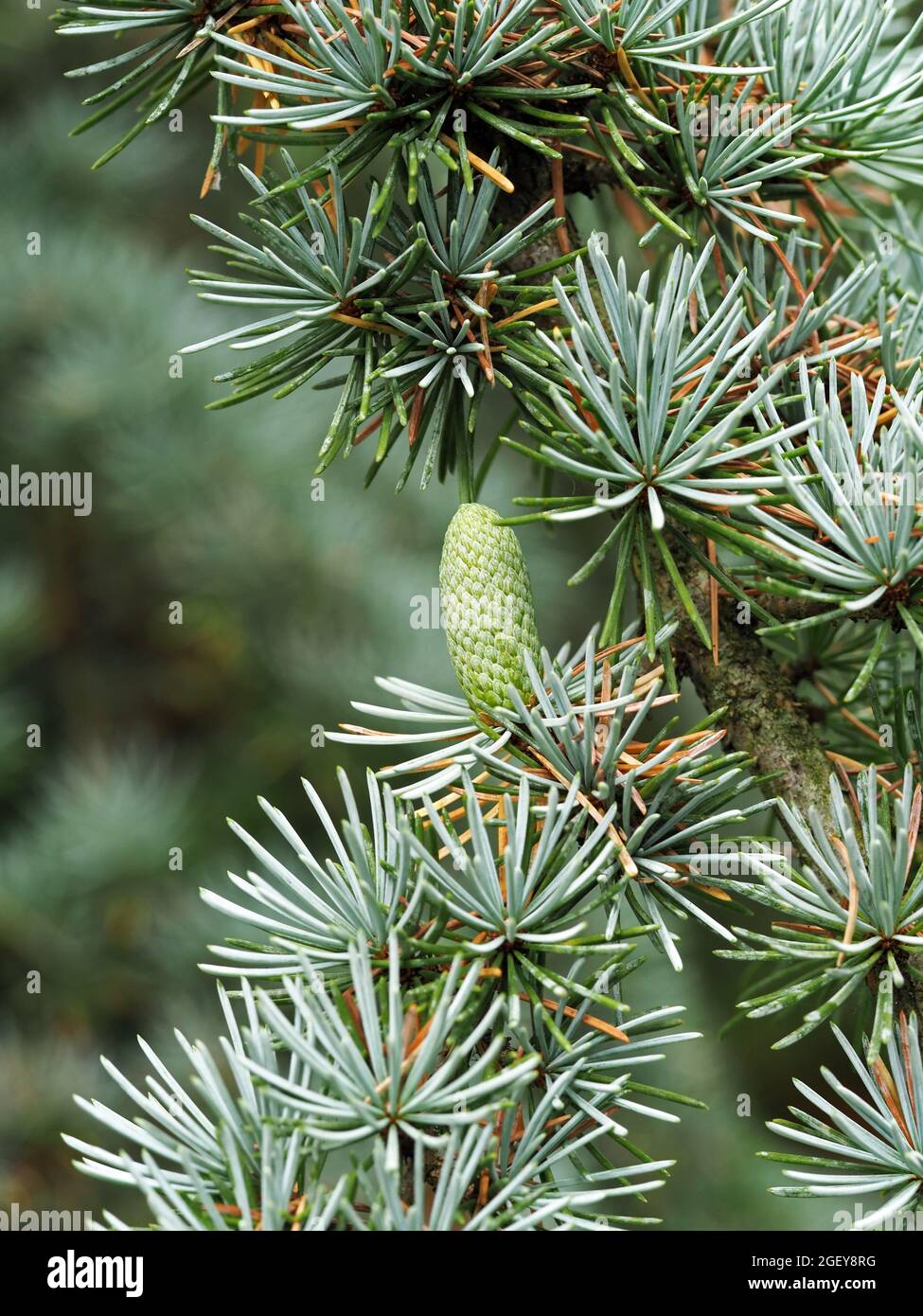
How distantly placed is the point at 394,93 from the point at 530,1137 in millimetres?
282

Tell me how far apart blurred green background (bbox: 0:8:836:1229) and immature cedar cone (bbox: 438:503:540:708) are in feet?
2.85

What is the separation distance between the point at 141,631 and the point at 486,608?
1263mm

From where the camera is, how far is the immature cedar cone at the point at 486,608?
0.31 m

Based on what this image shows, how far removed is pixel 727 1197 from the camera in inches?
51.1

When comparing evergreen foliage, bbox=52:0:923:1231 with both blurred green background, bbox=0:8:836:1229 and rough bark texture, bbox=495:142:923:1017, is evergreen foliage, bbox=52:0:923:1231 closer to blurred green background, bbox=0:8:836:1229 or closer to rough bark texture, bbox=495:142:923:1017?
rough bark texture, bbox=495:142:923:1017

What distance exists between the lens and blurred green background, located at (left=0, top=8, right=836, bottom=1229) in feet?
3.97

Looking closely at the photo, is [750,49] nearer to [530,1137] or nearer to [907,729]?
[907,729]

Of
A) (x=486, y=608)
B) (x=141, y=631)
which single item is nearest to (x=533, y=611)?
(x=486, y=608)

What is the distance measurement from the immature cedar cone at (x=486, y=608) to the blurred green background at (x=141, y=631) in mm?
869

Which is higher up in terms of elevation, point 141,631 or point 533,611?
point 141,631

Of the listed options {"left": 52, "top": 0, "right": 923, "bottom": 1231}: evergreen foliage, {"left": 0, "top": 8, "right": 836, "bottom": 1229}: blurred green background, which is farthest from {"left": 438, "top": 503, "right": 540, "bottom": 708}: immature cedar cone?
{"left": 0, "top": 8, "right": 836, "bottom": 1229}: blurred green background

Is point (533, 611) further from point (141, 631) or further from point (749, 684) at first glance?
point (141, 631)

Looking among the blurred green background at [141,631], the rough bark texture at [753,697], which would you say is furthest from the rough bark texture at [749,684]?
the blurred green background at [141,631]

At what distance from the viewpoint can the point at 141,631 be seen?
4.93 ft
